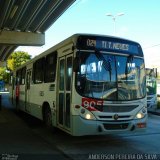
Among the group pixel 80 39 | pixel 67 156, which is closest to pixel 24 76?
pixel 80 39

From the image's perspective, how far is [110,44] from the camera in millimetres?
9961

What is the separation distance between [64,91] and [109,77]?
1.50 metres

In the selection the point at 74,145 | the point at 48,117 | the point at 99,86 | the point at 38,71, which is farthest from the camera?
the point at 38,71

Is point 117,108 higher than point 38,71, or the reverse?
point 38,71

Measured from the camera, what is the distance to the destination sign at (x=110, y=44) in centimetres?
967

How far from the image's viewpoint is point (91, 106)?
9344 mm

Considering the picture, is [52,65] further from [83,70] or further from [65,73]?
[83,70]

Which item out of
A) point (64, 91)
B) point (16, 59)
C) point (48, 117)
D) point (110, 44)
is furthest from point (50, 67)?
point (16, 59)

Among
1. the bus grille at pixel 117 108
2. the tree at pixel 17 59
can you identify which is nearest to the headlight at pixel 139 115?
the bus grille at pixel 117 108

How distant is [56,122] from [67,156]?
2.64 metres

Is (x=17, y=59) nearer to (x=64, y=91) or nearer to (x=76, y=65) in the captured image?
(x=64, y=91)

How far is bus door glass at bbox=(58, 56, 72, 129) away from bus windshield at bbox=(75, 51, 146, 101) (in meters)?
0.58

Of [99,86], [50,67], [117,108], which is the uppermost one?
[50,67]

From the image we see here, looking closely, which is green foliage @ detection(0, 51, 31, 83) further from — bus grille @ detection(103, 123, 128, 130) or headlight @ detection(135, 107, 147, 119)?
bus grille @ detection(103, 123, 128, 130)
